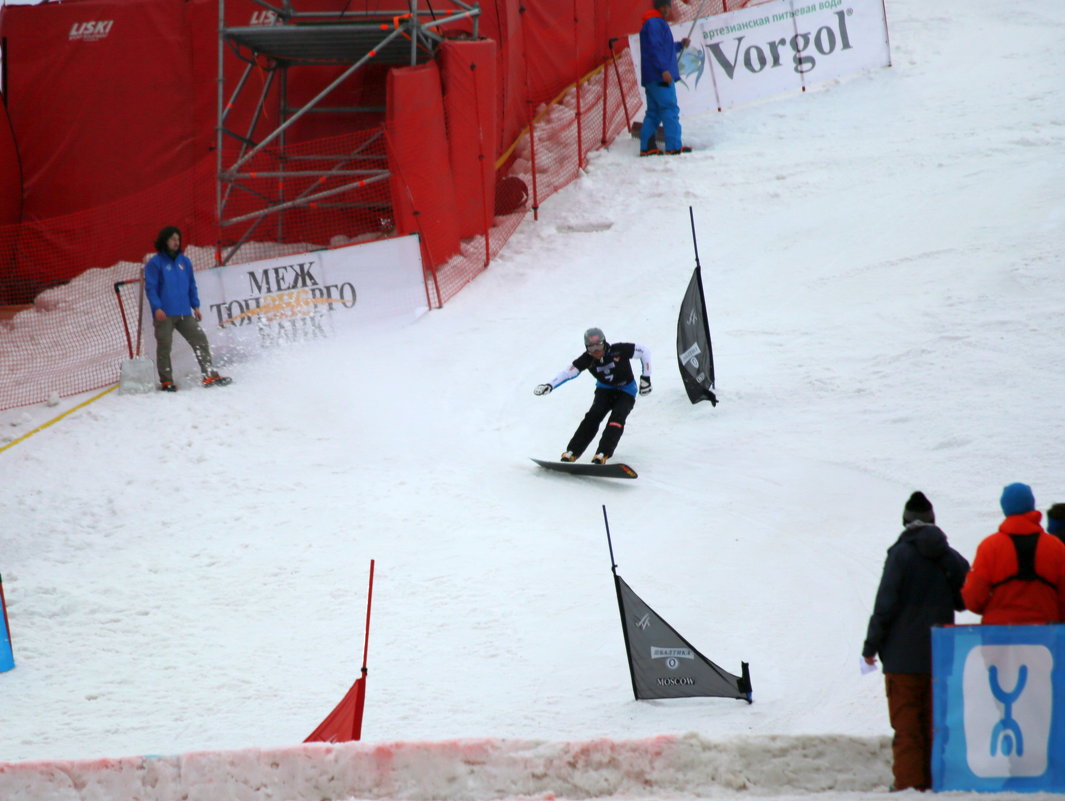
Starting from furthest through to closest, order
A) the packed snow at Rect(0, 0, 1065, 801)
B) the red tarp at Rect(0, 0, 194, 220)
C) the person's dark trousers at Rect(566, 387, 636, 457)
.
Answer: the red tarp at Rect(0, 0, 194, 220) < the person's dark trousers at Rect(566, 387, 636, 457) < the packed snow at Rect(0, 0, 1065, 801)

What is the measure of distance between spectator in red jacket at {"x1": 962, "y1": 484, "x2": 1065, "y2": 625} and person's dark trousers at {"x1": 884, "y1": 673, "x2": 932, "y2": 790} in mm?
436

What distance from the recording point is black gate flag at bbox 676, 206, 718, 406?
11.3 m

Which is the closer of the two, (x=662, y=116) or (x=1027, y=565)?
(x=1027, y=565)

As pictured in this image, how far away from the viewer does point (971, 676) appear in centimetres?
487

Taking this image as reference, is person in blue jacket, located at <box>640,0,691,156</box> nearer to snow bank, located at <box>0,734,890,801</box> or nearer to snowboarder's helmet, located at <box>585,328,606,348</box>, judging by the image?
snowboarder's helmet, located at <box>585,328,606,348</box>

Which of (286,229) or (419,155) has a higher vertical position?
(419,155)

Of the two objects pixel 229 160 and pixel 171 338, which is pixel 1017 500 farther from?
pixel 229 160

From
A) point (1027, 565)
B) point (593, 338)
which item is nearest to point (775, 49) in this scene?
point (593, 338)

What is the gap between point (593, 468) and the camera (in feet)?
33.6

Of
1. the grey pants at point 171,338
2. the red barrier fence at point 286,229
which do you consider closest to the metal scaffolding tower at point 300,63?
the red barrier fence at point 286,229

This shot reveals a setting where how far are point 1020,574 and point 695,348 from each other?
6.59 metres

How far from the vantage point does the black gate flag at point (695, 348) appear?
11312mm

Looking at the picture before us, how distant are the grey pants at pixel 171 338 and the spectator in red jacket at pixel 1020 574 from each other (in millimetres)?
9836

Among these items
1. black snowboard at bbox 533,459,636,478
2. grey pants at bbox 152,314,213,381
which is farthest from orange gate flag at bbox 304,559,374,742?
grey pants at bbox 152,314,213,381
